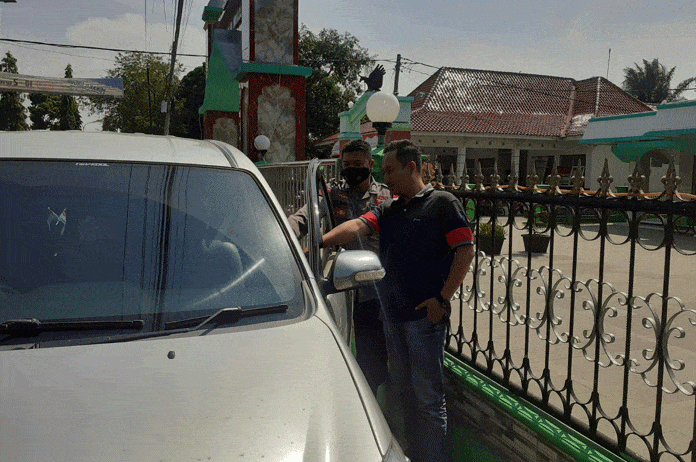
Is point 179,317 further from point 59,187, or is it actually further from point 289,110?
point 289,110

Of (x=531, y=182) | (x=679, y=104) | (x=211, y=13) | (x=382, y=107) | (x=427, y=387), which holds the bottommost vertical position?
(x=427, y=387)

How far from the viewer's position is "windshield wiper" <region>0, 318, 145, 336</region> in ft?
6.20

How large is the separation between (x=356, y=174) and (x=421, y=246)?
0.97 m

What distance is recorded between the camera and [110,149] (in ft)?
8.38

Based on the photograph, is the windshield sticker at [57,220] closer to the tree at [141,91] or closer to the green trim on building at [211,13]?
the green trim on building at [211,13]

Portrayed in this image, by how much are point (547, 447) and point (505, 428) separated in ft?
1.26

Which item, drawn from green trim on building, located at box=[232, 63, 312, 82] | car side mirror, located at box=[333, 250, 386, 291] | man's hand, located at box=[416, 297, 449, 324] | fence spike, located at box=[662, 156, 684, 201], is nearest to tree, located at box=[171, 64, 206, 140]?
green trim on building, located at box=[232, 63, 312, 82]

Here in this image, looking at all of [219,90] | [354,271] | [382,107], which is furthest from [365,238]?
[219,90]

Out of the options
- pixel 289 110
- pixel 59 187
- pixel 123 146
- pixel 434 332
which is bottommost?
pixel 434 332

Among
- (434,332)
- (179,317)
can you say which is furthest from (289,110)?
(179,317)

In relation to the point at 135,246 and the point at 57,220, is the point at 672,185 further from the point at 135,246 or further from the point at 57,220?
the point at 57,220

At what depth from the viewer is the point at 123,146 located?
2.61 meters

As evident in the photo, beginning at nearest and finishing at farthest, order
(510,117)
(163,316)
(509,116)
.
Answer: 1. (163,316)
2. (510,117)
3. (509,116)

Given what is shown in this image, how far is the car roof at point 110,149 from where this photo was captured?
8.04ft
